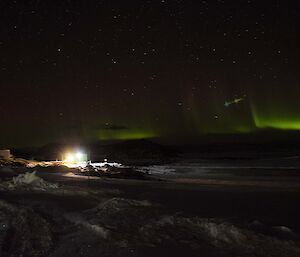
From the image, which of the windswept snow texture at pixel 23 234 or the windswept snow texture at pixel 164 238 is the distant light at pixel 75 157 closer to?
the windswept snow texture at pixel 23 234

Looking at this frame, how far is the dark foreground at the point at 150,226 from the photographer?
642 cm

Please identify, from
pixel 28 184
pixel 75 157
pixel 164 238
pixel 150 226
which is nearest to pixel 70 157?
pixel 75 157

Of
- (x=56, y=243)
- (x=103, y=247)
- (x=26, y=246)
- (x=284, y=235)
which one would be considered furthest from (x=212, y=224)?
(x=26, y=246)

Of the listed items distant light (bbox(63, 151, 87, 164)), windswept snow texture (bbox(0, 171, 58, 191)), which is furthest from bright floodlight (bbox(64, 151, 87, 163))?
windswept snow texture (bbox(0, 171, 58, 191))

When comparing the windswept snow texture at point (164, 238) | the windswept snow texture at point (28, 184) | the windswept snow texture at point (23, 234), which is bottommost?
the windswept snow texture at point (164, 238)

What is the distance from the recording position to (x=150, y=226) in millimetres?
7941

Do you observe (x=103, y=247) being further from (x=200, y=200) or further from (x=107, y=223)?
(x=200, y=200)

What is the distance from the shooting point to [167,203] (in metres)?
11.5

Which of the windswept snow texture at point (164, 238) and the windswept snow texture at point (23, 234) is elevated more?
the windswept snow texture at point (23, 234)

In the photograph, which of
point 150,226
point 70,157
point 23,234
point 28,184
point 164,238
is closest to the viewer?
point 164,238

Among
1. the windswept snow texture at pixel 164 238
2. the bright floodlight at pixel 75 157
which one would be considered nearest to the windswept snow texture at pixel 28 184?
the windswept snow texture at pixel 164 238

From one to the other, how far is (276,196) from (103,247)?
876 cm

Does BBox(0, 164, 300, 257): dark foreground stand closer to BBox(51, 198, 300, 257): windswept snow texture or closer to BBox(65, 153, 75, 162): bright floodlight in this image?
BBox(51, 198, 300, 257): windswept snow texture

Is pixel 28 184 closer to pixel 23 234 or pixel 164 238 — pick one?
pixel 23 234
